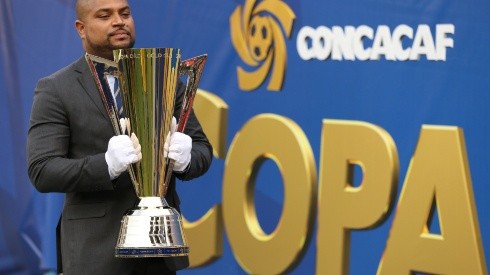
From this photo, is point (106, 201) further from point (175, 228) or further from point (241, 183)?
point (241, 183)

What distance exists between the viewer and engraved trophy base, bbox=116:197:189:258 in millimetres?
3545

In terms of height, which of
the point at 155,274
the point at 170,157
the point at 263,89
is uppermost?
the point at 263,89

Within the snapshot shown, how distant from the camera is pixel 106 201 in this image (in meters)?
3.78

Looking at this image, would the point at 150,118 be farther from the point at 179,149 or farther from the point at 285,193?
the point at 285,193

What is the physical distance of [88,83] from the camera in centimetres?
383

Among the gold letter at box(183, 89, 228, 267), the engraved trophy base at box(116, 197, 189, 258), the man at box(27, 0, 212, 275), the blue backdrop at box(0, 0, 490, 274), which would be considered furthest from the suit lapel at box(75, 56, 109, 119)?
the gold letter at box(183, 89, 228, 267)

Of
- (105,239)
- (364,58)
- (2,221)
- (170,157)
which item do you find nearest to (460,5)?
(364,58)

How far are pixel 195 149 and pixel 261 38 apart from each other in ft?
3.88

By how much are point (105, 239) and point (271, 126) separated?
4.13 ft

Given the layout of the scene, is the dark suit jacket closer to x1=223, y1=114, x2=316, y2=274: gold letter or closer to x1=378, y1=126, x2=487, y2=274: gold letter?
x1=378, y1=126, x2=487, y2=274: gold letter

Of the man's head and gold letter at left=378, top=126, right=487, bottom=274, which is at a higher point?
the man's head

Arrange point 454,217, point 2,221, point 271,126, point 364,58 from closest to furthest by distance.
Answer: point 454,217 → point 364,58 → point 271,126 → point 2,221

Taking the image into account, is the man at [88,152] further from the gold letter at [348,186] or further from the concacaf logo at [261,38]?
the concacaf logo at [261,38]

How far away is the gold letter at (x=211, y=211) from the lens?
202 inches
